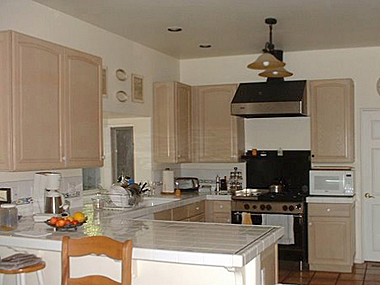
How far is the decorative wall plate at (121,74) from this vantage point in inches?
224

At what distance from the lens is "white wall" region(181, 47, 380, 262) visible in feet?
21.5

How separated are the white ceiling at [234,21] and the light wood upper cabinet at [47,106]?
0.61 meters

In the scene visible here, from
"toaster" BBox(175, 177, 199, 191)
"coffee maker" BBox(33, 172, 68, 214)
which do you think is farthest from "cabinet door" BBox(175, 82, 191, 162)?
"coffee maker" BBox(33, 172, 68, 214)

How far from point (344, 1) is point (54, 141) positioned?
2724mm

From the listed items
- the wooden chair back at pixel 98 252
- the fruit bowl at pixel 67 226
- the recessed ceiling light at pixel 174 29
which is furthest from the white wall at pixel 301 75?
the wooden chair back at pixel 98 252

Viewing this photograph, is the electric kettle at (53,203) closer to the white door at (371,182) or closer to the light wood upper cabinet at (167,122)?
the light wood upper cabinet at (167,122)

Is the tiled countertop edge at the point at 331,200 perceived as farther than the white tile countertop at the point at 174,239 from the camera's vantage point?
Yes

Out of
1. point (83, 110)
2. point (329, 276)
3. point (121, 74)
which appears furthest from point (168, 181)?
point (83, 110)

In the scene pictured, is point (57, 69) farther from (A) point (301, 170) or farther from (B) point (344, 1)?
(A) point (301, 170)

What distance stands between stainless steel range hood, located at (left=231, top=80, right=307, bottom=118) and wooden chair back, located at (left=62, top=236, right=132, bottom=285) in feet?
12.5

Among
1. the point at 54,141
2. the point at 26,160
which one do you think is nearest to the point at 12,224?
the point at 26,160

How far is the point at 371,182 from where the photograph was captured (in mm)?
6641

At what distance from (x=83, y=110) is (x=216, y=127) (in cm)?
280

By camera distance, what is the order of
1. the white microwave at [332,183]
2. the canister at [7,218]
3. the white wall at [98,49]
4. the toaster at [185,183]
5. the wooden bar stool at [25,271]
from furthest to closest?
the toaster at [185,183], the white microwave at [332,183], the white wall at [98,49], the canister at [7,218], the wooden bar stool at [25,271]
